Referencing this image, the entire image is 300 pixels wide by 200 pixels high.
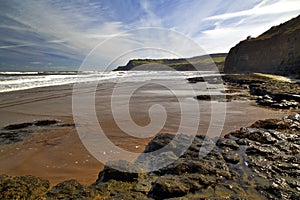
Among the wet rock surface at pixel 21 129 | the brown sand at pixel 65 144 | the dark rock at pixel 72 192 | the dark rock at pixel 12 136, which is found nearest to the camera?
the dark rock at pixel 72 192

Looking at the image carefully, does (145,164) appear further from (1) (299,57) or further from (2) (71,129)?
(1) (299,57)

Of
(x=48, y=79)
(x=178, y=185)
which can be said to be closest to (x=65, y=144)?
(x=178, y=185)

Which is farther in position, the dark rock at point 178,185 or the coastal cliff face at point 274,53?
the coastal cliff face at point 274,53

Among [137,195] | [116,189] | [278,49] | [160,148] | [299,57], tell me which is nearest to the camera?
[137,195]

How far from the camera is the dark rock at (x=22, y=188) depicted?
2939 mm

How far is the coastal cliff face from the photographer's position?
33906 mm

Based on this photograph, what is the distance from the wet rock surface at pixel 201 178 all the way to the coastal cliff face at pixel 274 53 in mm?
31646

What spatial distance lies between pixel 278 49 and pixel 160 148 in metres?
43.2

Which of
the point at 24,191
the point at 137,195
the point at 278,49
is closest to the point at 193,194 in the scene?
the point at 137,195

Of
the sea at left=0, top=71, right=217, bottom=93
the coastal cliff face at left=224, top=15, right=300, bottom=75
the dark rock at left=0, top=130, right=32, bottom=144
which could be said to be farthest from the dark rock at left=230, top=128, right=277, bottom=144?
the coastal cliff face at left=224, top=15, right=300, bottom=75

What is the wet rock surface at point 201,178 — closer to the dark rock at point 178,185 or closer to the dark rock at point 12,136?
the dark rock at point 178,185

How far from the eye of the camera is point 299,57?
31.8 meters

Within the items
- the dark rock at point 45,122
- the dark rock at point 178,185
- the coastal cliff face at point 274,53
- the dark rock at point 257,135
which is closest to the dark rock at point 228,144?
the dark rock at point 257,135

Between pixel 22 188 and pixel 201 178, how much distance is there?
8.75ft
